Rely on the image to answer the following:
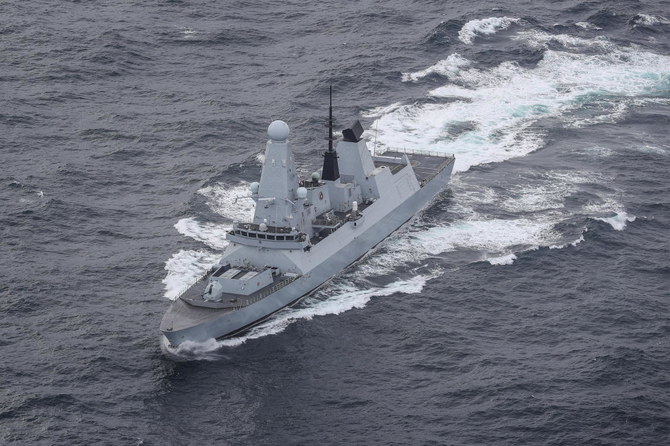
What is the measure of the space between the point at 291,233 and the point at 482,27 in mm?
57605

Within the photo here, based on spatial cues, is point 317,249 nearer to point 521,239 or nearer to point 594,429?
point 521,239

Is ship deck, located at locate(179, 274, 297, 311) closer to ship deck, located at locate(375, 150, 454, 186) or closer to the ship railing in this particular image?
ship deck, located at locate(375, 150, 454, 186)

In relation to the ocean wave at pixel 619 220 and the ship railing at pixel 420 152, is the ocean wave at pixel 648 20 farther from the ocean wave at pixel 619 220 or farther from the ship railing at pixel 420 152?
the ocean wave at pixel 619 220

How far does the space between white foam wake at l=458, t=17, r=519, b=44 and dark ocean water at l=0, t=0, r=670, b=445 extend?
0.29 meters

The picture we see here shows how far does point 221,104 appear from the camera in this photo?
331 ft

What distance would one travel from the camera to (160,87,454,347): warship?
6762 centimetres

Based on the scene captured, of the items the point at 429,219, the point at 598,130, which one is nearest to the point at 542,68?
the point at 598,130

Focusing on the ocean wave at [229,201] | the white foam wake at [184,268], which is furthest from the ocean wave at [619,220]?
the white foam wake at [184,268]

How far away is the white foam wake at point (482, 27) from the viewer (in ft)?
387

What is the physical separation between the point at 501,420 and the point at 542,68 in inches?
2458

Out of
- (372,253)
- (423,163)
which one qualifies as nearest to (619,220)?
(423,163)

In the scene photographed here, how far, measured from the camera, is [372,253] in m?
79.4

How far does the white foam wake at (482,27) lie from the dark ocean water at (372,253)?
0.95ft

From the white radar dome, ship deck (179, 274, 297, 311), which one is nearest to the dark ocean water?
ship deck (179, 274, 297, 311)
